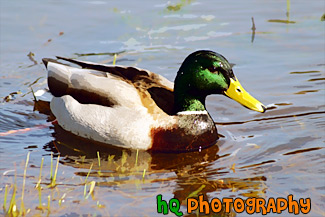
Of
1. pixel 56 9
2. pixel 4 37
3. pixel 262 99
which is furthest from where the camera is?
pixel 56 9

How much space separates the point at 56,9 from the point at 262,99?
4114 mm

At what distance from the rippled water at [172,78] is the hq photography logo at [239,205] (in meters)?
0.09

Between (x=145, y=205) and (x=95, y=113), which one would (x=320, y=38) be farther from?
(x=145, y=205)

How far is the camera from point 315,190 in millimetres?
5840

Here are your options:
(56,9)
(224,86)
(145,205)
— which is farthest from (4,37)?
(145,205)

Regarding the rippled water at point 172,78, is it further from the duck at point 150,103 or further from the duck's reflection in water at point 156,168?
the duck at point 150,103

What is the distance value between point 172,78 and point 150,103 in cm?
194

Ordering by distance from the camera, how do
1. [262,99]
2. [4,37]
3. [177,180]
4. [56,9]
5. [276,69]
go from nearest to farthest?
[177,180]
[262,99]
[276,69]
[4,37]
[56,9]

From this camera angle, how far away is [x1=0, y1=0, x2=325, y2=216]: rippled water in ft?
19.5

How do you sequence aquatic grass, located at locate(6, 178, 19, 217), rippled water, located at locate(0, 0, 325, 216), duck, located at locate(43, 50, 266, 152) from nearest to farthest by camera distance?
aquatic grass, located at locate(6, 178, 19, 217) < rippled water, located at locate(0, 0, 325, 216) < duck, located at locate(43, 50, 266, 152)

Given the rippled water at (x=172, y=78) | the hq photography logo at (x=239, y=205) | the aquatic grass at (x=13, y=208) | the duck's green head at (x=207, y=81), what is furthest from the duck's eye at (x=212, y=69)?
the aquatic grass at (x=13, y=208)

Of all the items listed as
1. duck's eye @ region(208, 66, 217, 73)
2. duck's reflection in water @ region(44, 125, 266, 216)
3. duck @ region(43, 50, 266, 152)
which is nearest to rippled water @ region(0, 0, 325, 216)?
duck's reflection in water @ region(44, 125, 266, 216)

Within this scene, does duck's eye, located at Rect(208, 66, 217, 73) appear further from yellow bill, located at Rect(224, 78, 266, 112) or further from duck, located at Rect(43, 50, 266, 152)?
yellow bill, located at Rect(224, 78, 266, 112)

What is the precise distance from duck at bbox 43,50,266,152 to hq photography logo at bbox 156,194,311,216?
52.5 inches
